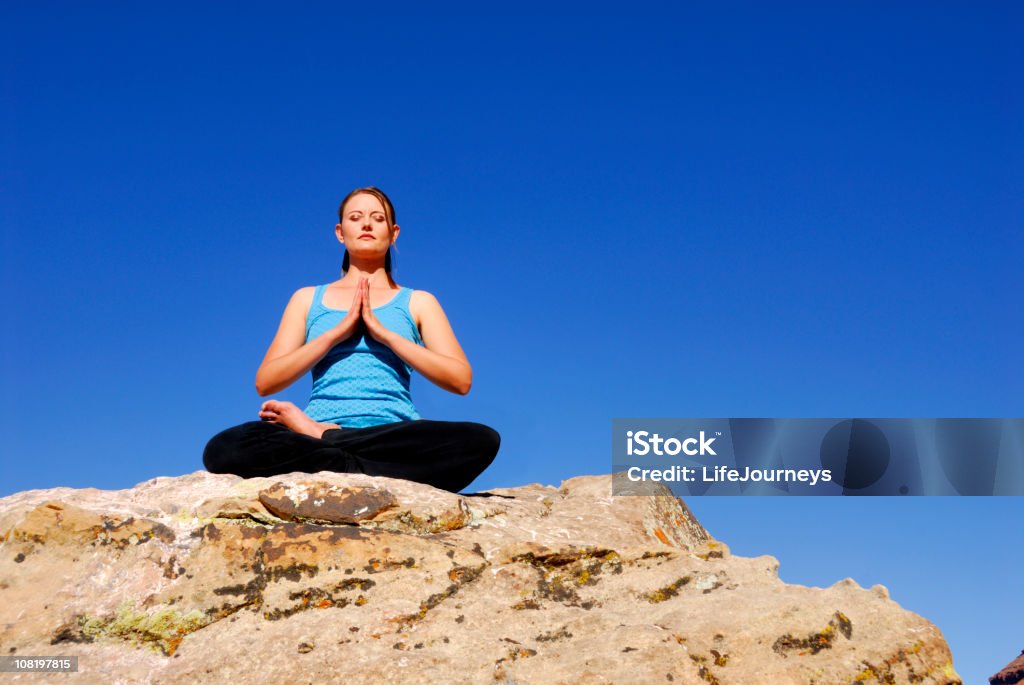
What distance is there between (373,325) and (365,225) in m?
0.99

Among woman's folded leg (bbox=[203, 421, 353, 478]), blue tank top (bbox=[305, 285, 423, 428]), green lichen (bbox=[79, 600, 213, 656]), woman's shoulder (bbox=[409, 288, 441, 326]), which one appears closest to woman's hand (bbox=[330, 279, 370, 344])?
blue tank top (bbox=[305, 285, 423, 428])

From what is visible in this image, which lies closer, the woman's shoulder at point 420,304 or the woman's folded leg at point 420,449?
the woman's folded leg at point 420,449

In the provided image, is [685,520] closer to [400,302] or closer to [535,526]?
[535,526]

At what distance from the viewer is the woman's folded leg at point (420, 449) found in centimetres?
605

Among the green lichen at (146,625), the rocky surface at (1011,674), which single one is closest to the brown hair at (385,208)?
the green lichen at (146,625)

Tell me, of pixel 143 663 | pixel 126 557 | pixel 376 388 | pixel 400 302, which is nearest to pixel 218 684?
pixel 143 663

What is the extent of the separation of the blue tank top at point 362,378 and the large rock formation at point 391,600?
3.06 feet

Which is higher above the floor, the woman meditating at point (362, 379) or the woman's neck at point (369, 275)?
the woman's neck at point (369, 275)

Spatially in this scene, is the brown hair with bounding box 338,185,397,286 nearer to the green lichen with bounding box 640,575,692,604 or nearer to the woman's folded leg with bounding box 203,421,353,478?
the woman's folded leg with bounding box 203,421,353,478

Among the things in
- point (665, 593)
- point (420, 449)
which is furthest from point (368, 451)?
point (665, 593)

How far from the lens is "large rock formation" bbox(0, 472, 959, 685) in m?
3.94

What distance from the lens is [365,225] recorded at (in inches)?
280

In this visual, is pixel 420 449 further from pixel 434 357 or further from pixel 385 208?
pixel 385 208

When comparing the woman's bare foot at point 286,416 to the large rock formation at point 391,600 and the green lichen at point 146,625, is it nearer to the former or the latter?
the large rock formation at point 391,600
